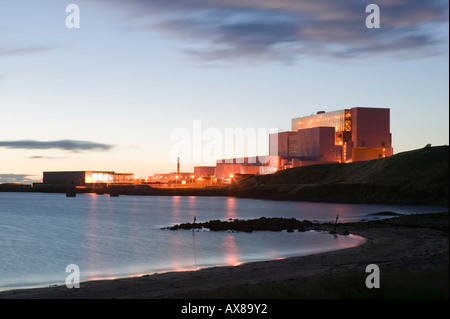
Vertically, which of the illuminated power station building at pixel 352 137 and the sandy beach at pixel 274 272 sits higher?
the illuminated power station building at pixel 352 137

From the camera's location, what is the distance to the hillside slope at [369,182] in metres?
120

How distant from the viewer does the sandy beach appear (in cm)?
1948

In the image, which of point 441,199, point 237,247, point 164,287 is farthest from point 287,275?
point 441,199

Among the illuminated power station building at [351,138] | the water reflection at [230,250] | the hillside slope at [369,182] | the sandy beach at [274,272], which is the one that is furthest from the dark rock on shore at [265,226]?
the illuminated power station building at [351,138]

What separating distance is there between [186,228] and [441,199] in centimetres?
7543

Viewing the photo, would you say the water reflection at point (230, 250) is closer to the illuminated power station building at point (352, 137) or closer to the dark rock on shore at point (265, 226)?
the dark rock on shore at point (265, 226)

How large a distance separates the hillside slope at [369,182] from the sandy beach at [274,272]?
79.4m

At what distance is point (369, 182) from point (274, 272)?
127711mm

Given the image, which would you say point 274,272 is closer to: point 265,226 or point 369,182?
point 265,226

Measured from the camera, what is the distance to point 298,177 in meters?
179

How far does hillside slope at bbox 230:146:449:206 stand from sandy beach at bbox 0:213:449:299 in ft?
260

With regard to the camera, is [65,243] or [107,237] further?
[107,237]

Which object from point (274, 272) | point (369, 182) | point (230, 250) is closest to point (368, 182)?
point (369, 182)
